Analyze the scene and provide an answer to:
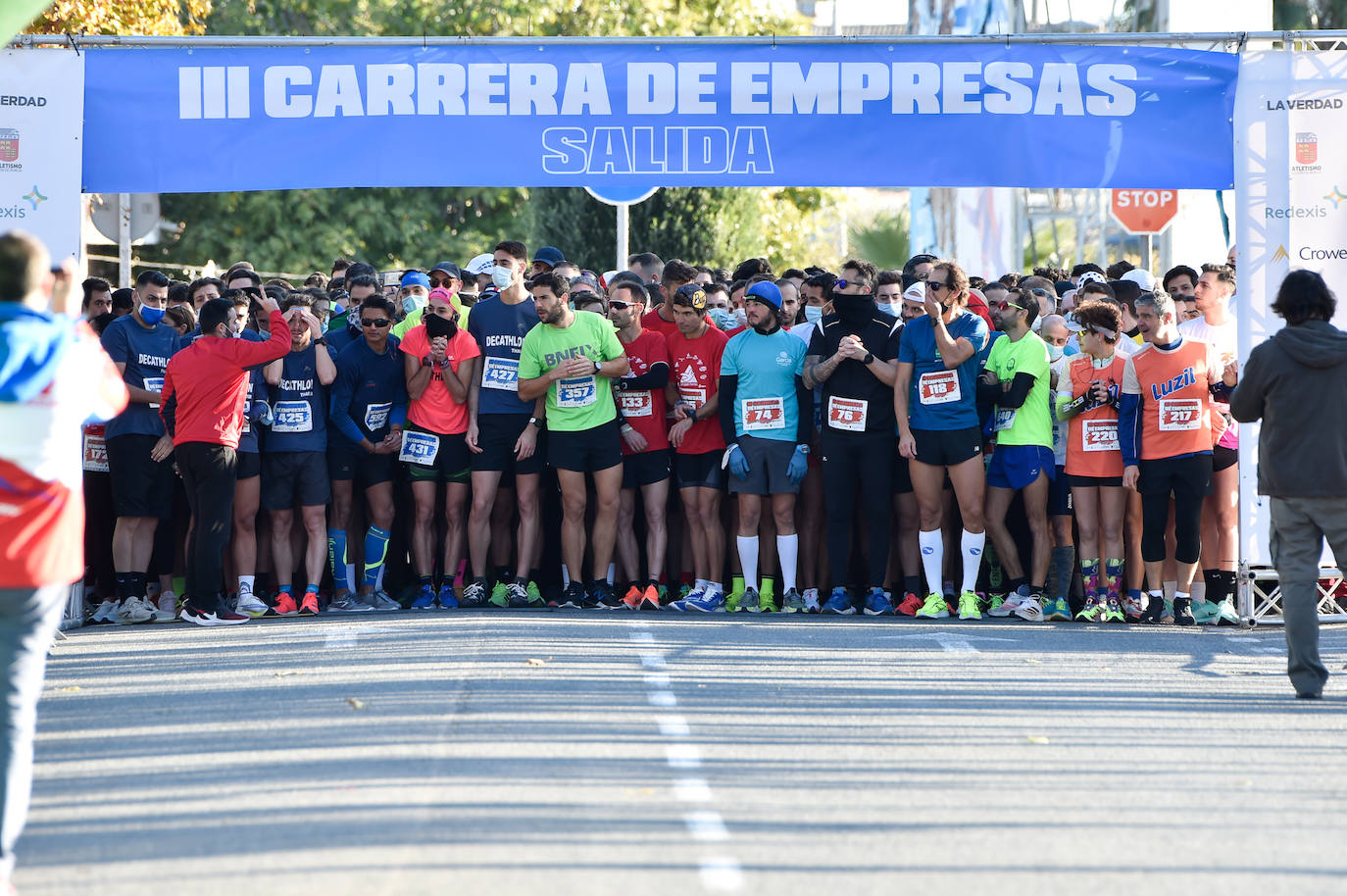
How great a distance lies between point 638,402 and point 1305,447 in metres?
4.86

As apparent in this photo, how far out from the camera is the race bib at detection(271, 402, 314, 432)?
11547 millimetres

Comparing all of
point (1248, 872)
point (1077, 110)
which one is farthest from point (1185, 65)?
point (1248, 872)

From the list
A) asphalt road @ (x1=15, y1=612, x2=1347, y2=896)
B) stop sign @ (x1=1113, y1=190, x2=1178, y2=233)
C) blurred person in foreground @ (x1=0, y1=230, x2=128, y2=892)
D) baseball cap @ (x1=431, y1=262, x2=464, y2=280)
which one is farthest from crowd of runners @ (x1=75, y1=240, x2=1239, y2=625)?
stop sign @ (x1=1113, y1=190, x2=1178, y2=233)

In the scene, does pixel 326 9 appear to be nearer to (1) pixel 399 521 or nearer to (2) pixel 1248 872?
(1) pixel 399 521

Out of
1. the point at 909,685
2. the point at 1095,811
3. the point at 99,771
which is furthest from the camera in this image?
the point at 909,685

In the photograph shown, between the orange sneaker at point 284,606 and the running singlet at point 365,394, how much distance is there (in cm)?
112

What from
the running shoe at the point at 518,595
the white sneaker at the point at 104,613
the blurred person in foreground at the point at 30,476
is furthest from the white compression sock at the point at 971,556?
the blurred person in foreground at the point at 30,476

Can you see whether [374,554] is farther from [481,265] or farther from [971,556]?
[971,556]

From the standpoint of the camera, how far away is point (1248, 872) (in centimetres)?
543

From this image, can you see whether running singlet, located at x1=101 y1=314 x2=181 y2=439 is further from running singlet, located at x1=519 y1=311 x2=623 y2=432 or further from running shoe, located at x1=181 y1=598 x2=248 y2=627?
running singlet, located at x1=519 y1=311 x2=623 y2=432

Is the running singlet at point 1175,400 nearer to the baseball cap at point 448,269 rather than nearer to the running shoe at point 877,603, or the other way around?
the running shoe at point 877,603

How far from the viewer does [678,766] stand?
22.3 ft

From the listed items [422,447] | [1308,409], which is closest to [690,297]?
[422,447]

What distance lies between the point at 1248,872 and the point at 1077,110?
726cm
